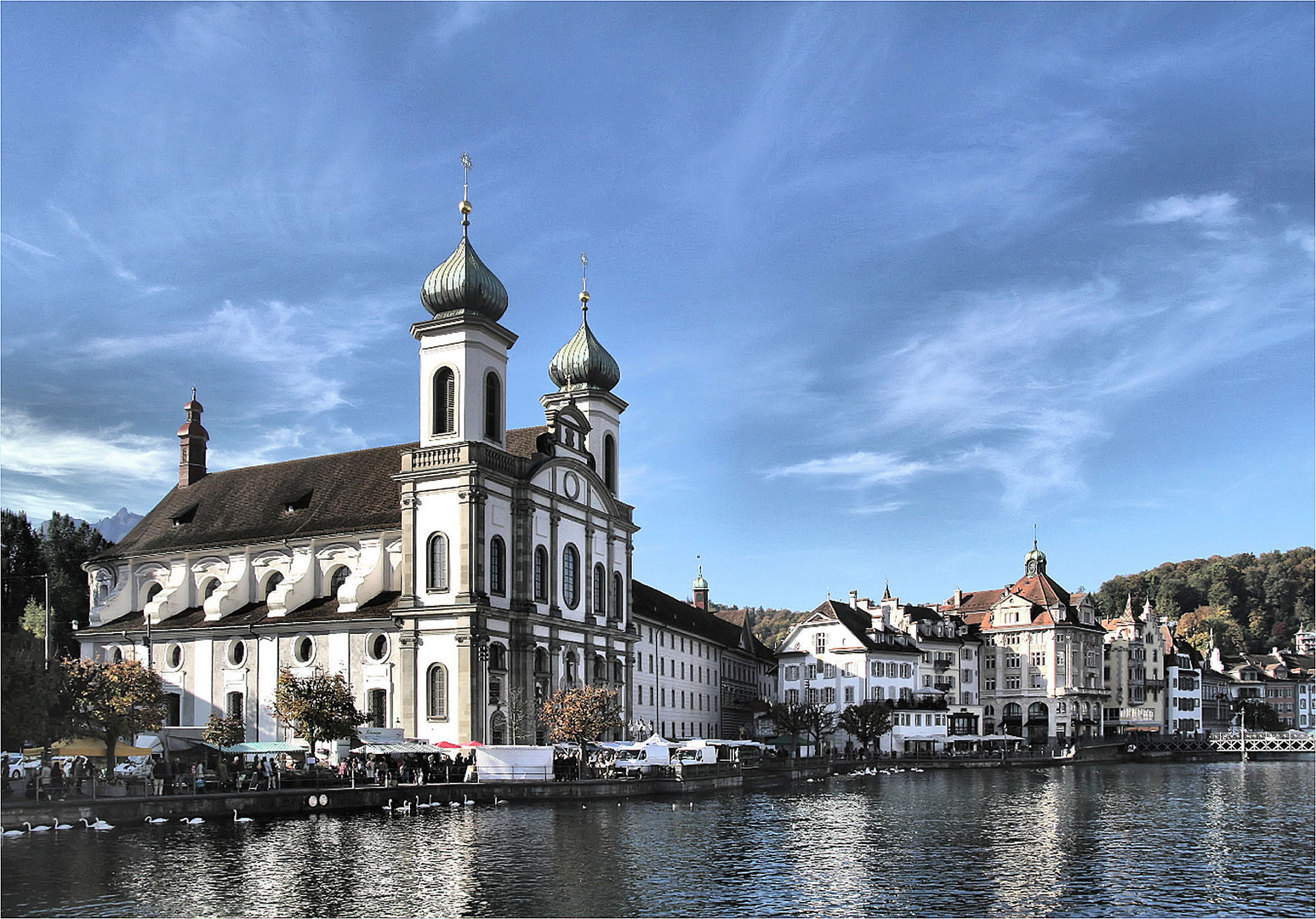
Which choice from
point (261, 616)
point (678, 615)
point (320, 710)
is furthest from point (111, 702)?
point (678, 615)

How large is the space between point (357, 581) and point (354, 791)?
2169 centimetres

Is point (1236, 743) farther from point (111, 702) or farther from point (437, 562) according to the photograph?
point (111, 702)

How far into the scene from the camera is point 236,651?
73.4 metres

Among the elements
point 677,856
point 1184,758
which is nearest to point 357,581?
point 677,856

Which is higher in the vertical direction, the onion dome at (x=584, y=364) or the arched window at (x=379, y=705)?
the onion dome at (x=584, y=364)

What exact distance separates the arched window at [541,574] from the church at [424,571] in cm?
11

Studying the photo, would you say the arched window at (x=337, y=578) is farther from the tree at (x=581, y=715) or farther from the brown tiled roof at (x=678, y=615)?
the brown tiled roof at (x=678, y=615)

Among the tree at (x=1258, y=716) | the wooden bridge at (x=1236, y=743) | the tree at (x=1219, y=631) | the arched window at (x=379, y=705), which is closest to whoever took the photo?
the arched window at (x=379, y=705)

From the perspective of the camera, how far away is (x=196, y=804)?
44656 mm

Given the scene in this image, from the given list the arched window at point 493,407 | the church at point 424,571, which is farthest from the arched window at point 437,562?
the arched window at point 493,407

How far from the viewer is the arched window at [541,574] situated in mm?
71500

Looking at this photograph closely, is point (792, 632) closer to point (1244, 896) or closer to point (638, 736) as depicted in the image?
point (638, 736)

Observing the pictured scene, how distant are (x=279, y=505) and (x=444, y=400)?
15.7 m

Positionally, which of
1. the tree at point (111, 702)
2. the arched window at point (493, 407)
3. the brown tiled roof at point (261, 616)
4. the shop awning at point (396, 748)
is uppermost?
the arched window at point (493, 407)
